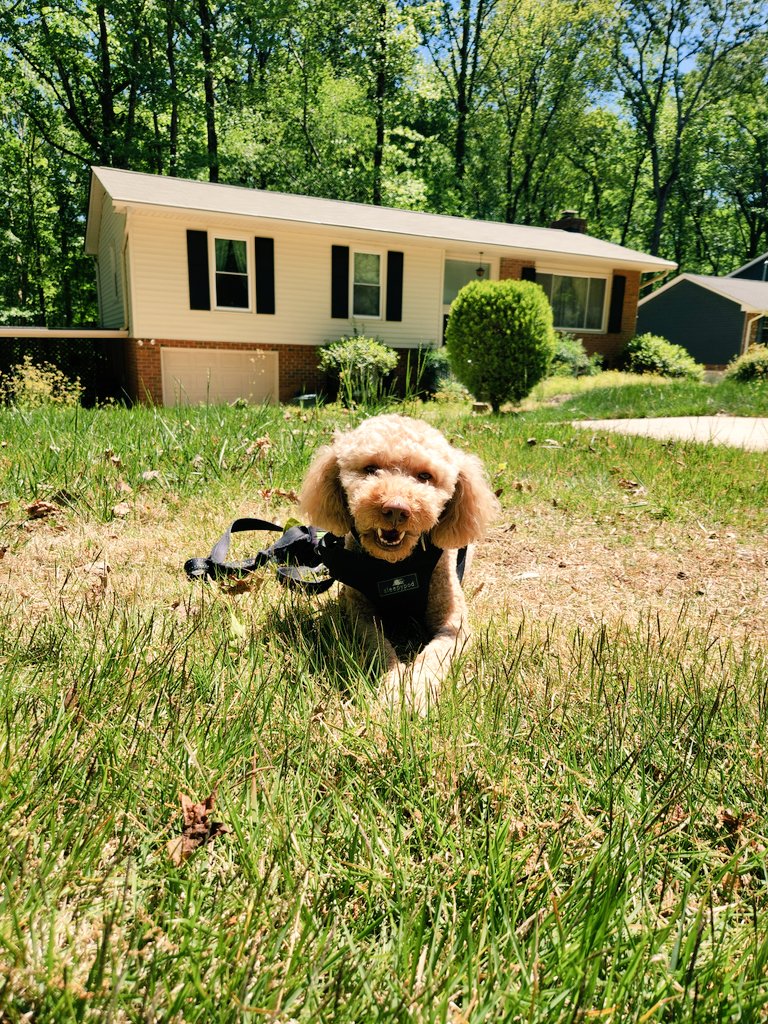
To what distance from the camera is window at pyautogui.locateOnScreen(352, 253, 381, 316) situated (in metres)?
19.5

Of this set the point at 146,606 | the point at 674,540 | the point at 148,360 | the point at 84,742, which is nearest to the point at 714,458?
the point at 674,540

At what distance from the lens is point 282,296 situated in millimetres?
18203

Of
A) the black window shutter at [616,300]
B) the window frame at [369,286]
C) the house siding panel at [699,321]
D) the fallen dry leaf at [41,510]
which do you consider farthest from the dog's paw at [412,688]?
the house siding panel at [699,321]

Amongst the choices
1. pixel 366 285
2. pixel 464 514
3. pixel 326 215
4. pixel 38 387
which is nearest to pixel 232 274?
pixel 326 215

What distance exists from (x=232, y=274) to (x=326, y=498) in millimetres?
16773

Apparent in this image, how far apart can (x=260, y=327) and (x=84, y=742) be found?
1758 centimetres

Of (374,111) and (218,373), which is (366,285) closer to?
(218,373)

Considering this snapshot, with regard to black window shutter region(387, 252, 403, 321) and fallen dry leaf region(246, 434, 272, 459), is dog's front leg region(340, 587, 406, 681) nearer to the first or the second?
fallen dry leaf region(246, 434, 272, 459)

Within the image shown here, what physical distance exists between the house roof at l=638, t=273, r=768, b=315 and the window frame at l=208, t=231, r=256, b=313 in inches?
893

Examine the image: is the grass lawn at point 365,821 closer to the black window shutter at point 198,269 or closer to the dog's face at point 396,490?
the dog's face at point 396,490

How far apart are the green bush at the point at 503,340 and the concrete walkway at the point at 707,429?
101 inches

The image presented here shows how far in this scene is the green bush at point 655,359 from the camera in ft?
73.2

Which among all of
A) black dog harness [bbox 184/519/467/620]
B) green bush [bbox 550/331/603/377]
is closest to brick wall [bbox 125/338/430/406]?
green bush [bbox 550/331/603/377]

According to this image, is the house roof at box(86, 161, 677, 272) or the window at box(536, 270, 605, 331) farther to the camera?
the window at box(536, 270, 605, 331)
